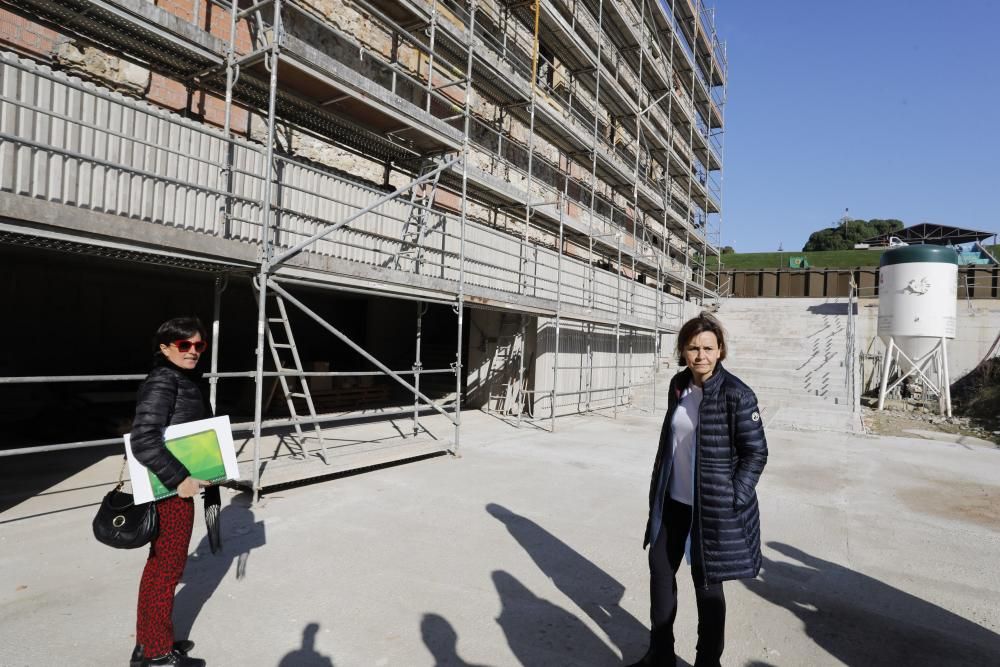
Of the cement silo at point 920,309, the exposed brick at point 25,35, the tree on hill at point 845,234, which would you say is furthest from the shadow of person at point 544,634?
the tree on hill at point 845,234

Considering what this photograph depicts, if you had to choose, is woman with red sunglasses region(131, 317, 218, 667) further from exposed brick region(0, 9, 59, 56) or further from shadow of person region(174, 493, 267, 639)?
exposed brick region(0, 9, 59, 56)

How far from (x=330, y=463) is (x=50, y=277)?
710 cm

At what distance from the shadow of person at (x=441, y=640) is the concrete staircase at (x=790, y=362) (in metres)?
10.00

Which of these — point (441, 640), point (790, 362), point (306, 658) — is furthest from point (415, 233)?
point (790, 362)

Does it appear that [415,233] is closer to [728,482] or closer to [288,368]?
[288,368]

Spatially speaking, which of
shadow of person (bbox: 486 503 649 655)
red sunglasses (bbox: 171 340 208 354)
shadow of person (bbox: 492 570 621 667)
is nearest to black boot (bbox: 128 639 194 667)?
red sunglasses (bbox: 171 340 208 354)

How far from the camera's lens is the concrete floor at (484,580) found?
9.71 feet

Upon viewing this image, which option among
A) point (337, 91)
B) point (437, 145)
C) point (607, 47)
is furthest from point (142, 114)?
point (607, 47)

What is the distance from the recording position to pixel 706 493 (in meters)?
2.47

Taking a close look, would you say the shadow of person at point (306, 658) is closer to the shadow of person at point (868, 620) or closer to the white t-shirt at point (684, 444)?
the white t-shirt at point (684, 444)

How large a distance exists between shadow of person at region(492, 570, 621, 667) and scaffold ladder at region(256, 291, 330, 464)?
310 cm

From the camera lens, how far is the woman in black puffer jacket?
2443mm

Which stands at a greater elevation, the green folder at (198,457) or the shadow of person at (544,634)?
the green folder at (198,457)

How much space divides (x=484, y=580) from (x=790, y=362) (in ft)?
51.9
